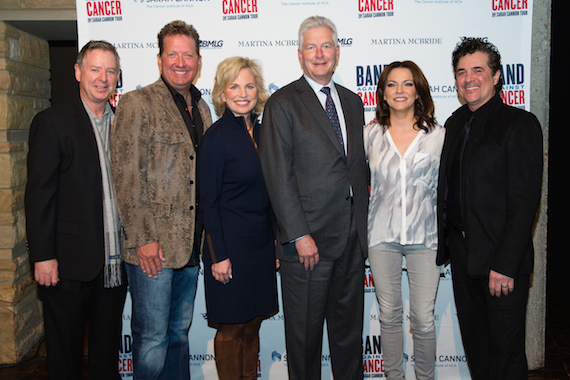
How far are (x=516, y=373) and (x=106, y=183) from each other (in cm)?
227

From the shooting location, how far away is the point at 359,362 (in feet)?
7.77

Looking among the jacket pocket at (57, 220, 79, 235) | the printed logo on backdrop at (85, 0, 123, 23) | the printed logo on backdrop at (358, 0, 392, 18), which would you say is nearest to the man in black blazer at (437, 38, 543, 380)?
the printed logo on backdrop at (358, 0, 392, 18)

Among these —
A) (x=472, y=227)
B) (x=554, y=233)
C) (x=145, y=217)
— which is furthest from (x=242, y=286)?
(x=554, y=233)

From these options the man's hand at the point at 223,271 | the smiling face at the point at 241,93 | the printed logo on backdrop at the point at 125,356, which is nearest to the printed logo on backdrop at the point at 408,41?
the smiling face at the point at 241,93

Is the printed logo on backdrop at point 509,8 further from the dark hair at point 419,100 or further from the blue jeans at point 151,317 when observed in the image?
the blue jeans at point 151,317

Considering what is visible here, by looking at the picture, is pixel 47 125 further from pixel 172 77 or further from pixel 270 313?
pixel 270 313

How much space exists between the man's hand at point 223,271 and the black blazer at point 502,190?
1208 millimetres

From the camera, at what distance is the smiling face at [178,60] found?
2258 millimetres

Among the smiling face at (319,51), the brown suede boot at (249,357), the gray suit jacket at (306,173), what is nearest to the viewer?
the gray suit jacket at (306,173)

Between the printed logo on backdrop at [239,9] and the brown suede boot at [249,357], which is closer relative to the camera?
the brown suede boot at [249,357]

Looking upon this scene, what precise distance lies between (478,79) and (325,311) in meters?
1.46

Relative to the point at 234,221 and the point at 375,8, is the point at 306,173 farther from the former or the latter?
the point at 375,8

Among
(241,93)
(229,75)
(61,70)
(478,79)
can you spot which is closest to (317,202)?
(241,93)

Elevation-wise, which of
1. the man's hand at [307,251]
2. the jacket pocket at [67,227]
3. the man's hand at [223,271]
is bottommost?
the man's hand at [223,271]
